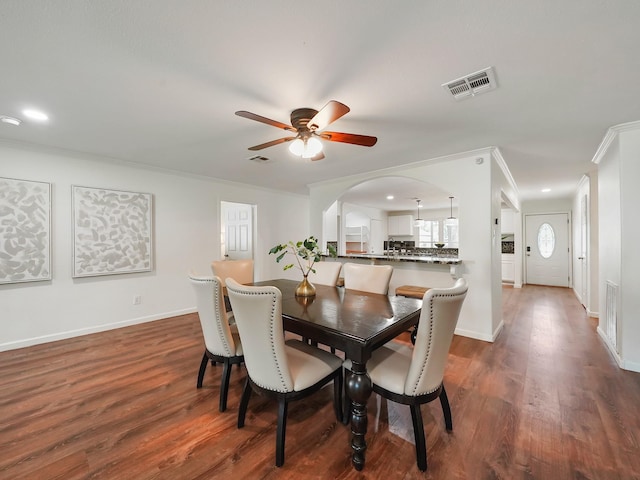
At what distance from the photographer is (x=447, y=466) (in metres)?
1.47

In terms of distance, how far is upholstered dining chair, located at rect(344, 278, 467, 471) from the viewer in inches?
54.3

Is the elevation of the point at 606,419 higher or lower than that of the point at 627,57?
lower

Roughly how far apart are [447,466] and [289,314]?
3.96ft

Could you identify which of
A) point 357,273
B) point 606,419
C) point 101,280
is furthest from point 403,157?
point 101,280

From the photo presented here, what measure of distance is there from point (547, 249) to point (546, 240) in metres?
0.23

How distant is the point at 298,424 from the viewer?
5.92 feet

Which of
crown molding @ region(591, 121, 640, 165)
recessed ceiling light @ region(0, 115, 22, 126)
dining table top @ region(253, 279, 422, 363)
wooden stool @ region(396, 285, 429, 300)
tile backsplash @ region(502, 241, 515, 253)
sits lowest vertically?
wooden stool @ region(396, 285, 429, 300)

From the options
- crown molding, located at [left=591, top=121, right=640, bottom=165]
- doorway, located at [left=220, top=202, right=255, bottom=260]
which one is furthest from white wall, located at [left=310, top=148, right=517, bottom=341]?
doorway, located at [left=220, top=202, right=255, bottom=260]

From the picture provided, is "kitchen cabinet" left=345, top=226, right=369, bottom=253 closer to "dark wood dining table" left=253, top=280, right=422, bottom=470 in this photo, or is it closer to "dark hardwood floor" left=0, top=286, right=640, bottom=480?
"dark hardwood floor" left=0, top=286, right=640, bottom=480

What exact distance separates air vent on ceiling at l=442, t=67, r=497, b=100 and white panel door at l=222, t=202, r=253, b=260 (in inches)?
172

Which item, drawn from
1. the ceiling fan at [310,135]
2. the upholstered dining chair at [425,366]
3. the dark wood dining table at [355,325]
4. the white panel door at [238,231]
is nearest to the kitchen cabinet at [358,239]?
the white panel door at [238,231]

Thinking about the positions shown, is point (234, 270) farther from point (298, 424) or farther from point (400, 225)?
point (400, 225)

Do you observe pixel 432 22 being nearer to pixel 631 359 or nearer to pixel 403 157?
pixel 403 157

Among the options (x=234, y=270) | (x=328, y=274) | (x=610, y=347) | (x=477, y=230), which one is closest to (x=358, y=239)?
(x=477, y=230)
